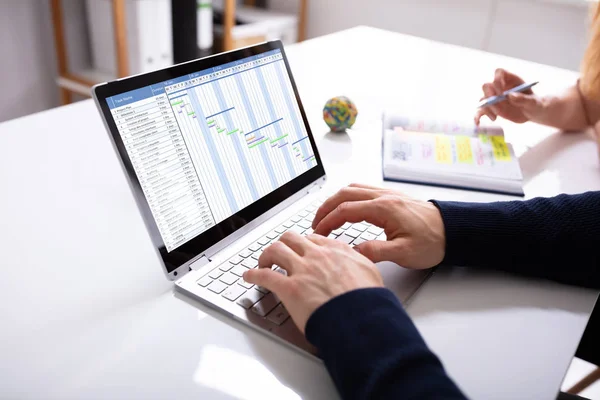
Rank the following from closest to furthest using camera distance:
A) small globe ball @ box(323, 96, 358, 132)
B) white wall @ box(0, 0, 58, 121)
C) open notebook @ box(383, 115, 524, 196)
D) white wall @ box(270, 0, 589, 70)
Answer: open notebook @ box(383, 115, 524, 196)
small globe ball @ box(323, 96, 358, 132)
white wall @ box(0, 0, 58, 121)
white wall @ box(270, 0, 589, 70)

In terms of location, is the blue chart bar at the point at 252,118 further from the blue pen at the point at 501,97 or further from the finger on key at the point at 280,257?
the blue pen at the point at 501,97

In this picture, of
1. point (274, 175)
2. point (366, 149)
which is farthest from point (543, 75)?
point (274, 175)

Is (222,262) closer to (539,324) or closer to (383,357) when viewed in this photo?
(383,357)

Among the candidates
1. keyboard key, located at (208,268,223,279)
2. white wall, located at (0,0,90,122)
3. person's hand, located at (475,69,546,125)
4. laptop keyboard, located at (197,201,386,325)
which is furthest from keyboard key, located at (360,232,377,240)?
white wall, located at (0,0,90,122)

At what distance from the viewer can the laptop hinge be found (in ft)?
2.10

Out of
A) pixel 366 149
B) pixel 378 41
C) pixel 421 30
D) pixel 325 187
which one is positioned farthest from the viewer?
pixel 421 30

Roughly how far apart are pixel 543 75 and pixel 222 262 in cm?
125

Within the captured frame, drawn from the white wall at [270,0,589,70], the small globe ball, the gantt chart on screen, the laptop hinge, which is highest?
the gantt chart on screen

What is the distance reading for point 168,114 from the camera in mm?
634

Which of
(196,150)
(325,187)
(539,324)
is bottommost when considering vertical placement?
(539,324)

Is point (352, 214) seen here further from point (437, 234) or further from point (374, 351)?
point (374, 351)

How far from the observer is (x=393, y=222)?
2.22 feet

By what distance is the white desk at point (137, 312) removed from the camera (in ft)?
1.66

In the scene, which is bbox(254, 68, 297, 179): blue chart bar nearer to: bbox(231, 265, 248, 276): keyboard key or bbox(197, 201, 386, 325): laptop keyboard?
bbox(197, 201, 386, 325): laptop keyboard
